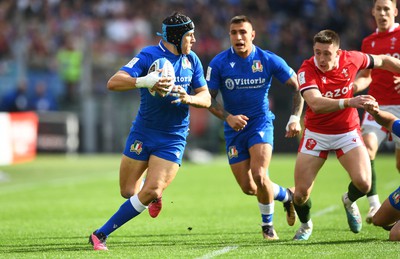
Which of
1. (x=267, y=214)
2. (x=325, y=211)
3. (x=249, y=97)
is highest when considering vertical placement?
(x=249, y=97)

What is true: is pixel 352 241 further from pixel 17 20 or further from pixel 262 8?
pixel 17 20

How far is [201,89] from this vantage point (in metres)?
9.45

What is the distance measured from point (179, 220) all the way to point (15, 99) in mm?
15505

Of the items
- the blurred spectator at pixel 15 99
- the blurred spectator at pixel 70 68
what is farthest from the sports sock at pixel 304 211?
the blurred spectator at pixel 70 68

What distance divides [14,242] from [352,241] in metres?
3.84

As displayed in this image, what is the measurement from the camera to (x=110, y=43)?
28.5 meters

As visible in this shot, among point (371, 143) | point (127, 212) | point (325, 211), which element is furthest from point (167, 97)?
point (325, 211)

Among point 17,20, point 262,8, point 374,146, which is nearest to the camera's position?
point 374,146

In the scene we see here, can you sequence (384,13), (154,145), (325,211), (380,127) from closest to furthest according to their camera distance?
1. (154,145)
2. (384,13)
3. (380,127)
4. (325,211)

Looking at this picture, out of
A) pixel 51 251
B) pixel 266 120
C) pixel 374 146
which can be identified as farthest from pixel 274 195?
pixel 51 251

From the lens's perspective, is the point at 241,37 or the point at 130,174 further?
the point at 241,37

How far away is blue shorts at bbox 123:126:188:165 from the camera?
9289 millimetres

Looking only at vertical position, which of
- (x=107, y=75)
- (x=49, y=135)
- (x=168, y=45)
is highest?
(x=168, y=45)

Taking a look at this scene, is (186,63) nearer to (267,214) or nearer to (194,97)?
(194,97)
